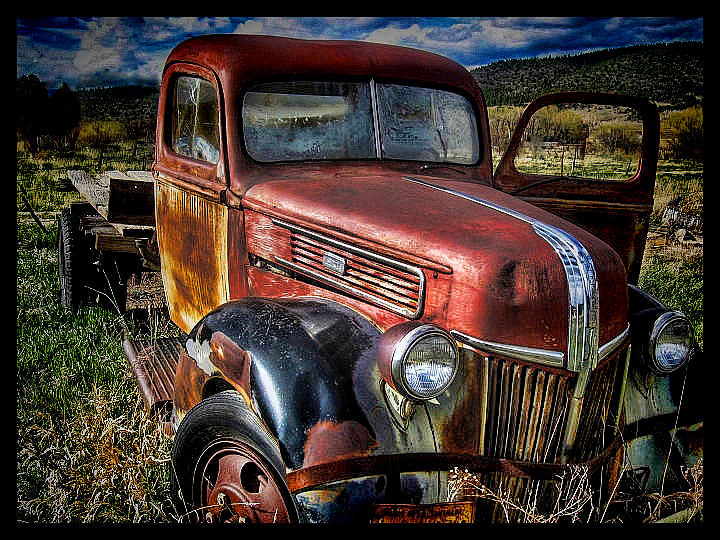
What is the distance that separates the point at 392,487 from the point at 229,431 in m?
0.56

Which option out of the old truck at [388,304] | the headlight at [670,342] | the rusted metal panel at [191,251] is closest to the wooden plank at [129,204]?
the rusted metal panel at [191,251]

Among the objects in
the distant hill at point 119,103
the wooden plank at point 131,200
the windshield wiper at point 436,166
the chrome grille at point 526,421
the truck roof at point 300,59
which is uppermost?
the truck roof at point 300,59

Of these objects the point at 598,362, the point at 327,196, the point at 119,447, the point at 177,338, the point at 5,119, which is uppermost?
the point at 5,119

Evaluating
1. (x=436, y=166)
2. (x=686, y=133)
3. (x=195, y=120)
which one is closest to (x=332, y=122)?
(x=436, y=166)

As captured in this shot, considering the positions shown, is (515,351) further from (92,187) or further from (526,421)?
(92,187)

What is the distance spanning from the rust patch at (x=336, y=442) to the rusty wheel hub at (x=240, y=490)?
0.20 metres

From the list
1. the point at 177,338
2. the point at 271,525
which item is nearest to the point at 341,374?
the point at 271,525

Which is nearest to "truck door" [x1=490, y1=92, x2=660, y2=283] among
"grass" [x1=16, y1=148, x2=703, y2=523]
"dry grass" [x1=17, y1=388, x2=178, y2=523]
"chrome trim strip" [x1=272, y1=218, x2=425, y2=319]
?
"grass" [x1=16, y1=148, x2=703, y2=523]

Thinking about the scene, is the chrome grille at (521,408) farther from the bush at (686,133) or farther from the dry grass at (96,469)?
the bush at (686,133)

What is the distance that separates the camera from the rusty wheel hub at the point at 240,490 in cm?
204

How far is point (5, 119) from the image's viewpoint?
10.2 ft

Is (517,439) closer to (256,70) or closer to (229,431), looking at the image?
(229,431)

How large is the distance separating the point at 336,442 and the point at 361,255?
2.22 feet

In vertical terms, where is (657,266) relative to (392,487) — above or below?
above
